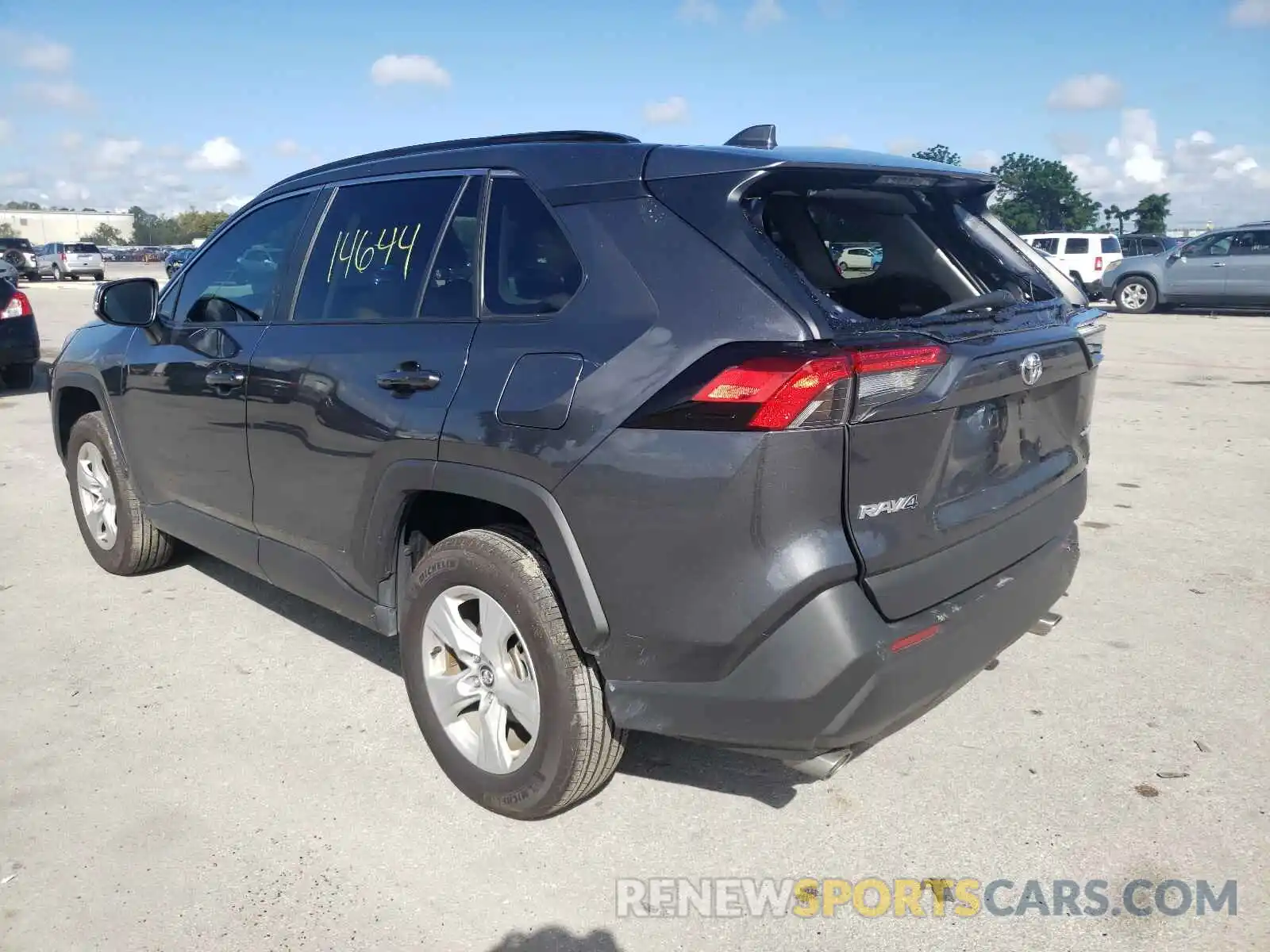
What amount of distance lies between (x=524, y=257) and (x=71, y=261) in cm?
5054

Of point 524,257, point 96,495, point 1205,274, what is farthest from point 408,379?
point 1205,274

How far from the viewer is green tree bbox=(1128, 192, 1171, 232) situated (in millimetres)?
53844

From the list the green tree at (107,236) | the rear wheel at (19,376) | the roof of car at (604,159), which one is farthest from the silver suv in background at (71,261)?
the green tree at (107,236)

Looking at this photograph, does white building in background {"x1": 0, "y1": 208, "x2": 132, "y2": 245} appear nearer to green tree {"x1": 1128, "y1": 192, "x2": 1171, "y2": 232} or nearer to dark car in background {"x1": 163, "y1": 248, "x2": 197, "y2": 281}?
dark car in background {"x1": 163, "y1": 248, "x2": 197, "y2": 281}

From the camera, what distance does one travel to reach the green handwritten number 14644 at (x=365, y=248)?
10.6 feet

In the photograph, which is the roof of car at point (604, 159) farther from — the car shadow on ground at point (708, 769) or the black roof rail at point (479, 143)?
the car shadow on ground at point (708, 769)

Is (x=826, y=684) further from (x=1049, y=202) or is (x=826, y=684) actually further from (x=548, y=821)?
(x=1049, y=202)

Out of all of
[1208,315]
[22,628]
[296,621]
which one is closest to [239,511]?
[296,621]

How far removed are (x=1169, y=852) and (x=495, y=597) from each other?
194cm

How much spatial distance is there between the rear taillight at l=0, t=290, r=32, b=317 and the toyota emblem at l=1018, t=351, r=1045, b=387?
1109 centimetres

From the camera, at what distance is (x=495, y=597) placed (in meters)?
2.76

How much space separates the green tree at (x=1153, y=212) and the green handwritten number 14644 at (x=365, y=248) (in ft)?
192

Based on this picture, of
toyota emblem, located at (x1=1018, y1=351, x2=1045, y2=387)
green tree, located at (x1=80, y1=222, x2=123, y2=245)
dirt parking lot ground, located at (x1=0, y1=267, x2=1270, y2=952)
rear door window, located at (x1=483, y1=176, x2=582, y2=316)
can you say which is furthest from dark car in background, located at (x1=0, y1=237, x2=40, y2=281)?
green tree, located at (x1=80, y1=222, x2=123, y2=245)

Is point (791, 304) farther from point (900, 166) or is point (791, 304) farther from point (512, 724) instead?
point (512, 724)
